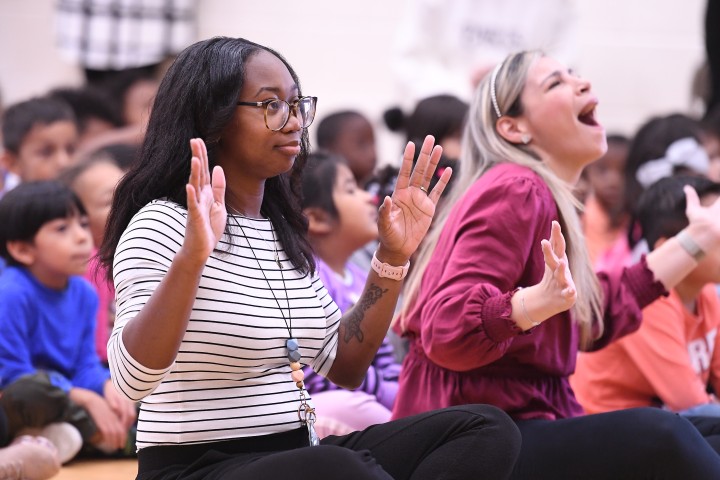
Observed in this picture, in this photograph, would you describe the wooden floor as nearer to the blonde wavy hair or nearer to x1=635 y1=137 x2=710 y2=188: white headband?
→ the blonde wavy hair

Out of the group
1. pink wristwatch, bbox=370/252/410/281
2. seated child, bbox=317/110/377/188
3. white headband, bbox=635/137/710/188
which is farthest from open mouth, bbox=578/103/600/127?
seated child, bbox=317/110/377/188

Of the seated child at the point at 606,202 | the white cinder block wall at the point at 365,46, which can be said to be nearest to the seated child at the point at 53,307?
the seated child at the point at 606,202

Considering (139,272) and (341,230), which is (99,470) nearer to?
(341,230)

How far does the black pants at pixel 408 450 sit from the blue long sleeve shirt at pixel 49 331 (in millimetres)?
1209

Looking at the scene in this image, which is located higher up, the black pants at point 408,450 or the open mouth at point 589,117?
the open mouth at point 589,117

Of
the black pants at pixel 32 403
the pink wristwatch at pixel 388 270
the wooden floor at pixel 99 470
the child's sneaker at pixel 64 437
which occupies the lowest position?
the wooden floor at pixel 99 470

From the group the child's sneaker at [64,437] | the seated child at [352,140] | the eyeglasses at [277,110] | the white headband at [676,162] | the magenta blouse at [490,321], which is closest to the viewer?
the eyeglasses at [277,110]

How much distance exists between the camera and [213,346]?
5.27ft

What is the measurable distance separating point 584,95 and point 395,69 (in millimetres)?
2595

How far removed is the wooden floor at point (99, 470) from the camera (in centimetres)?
266

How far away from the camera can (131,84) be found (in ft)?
16.5

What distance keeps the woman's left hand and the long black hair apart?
295 millimetres

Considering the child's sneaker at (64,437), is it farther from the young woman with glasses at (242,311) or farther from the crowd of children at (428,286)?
the young woman with glasses at (242,311)

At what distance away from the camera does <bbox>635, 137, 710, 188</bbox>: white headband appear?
375cm
